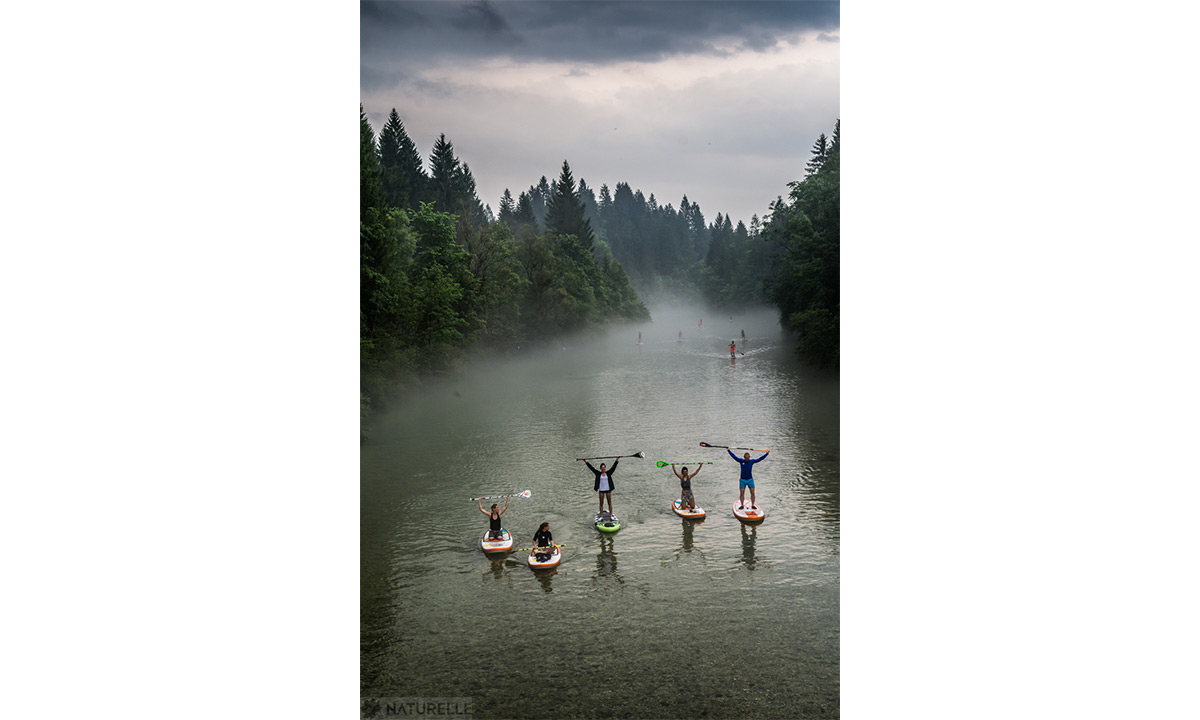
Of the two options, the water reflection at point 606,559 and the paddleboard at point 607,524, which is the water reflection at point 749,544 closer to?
the water reflection at point 606,559

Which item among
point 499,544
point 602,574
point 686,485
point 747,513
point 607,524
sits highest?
point 686,485

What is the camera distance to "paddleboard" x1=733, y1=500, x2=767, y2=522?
18.2m

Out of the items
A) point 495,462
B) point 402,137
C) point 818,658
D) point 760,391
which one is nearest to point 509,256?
point 760,391

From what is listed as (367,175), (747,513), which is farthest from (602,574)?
(367,175)

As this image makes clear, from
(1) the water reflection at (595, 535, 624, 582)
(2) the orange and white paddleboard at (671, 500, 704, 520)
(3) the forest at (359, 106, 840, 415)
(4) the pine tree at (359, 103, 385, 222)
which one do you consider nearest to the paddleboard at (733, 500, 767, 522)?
(2) the orange and white paddleboard at (671, 500, 704, 520)

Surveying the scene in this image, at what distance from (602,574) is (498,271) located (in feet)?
120

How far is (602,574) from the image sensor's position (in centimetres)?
1533

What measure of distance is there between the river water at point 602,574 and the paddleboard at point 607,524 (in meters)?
0.24

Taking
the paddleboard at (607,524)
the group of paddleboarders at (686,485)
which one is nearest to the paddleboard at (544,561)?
the paddleboard at (607,524)

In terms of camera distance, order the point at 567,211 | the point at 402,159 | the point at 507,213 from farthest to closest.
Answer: the point at 507,213, the point at 567,211, the point at 402,159

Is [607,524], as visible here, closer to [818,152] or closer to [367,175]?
[367,175]

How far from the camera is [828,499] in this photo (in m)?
20.0

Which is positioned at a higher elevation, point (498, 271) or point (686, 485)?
point (498, 271)

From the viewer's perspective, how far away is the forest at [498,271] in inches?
1209
